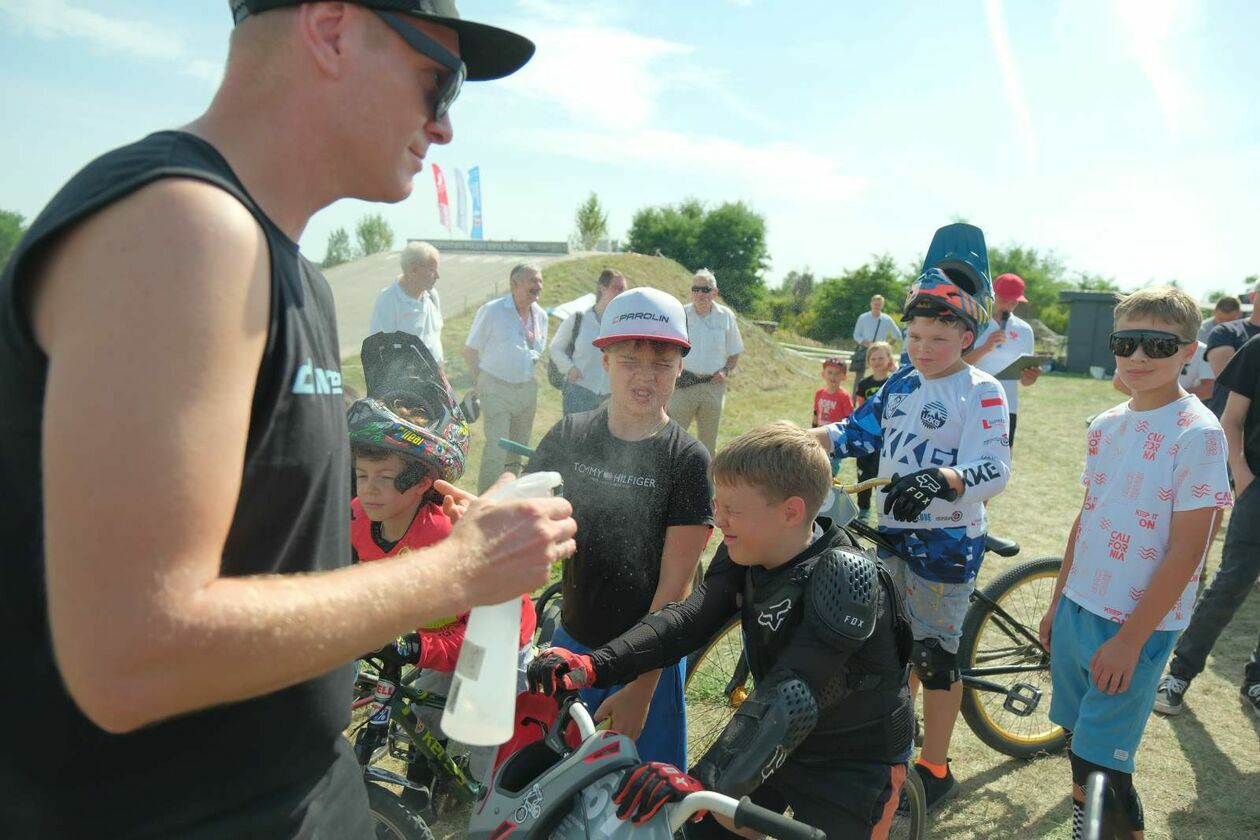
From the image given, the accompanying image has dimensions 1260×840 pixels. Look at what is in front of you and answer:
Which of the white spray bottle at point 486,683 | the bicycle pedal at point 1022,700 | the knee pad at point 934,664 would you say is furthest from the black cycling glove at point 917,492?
the white spray bottle at point 486,683

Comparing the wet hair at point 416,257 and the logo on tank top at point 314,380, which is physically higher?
the wet hair at point 416,257

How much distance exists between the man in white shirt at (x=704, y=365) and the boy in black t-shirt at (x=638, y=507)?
5281mm

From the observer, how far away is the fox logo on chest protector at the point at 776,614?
2121 millimetres

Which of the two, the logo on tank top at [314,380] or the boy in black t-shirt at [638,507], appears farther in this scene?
the boy in black t-shirt at [638,507]

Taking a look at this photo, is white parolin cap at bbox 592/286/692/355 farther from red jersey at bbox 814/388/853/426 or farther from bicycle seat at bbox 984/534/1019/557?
red jersey at bbox 814/388/853/426

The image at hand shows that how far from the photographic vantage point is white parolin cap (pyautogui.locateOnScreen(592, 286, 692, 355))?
2.74 meters

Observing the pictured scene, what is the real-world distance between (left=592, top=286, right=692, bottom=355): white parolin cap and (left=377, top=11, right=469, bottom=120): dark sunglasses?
58.3 inches

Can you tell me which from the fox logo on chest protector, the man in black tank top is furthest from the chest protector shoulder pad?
the man in black tank top

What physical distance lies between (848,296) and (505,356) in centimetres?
4109

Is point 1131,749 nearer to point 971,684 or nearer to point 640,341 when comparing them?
point 971,684

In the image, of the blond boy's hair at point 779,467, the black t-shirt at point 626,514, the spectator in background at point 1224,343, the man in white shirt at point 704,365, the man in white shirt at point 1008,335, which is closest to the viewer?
the blond boy's hair at point 779,467

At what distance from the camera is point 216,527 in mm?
864

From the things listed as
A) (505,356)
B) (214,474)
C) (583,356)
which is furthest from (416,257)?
(214,474)

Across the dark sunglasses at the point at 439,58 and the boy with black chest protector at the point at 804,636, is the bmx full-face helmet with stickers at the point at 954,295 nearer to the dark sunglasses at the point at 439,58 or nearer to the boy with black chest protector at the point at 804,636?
the boy with black chest protector at the point at 804,636
